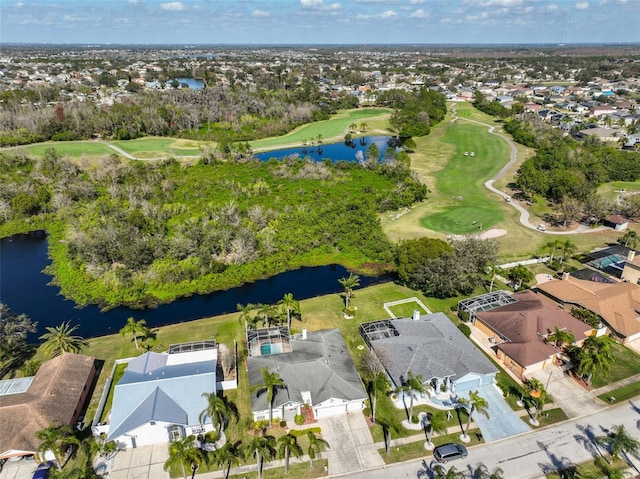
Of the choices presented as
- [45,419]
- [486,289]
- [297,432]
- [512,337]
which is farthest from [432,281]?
[45,419]

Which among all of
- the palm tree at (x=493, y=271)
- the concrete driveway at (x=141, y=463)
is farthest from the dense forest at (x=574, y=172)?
the concrete driveway at (x=141, y=463)

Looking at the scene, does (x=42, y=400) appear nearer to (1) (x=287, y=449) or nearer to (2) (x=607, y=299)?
(1) (x=287, y=449)

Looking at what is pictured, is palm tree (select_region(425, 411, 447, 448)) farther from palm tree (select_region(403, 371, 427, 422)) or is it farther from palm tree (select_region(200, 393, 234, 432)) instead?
palm tree (select_region(200, 393, 234, 432))

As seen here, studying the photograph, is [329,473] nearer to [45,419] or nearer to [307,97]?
[45,419]

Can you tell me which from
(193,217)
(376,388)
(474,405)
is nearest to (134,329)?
(376,388)

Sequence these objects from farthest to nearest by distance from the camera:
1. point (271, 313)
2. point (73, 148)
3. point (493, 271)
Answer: point (73, 148) → point (493, 271) → point (271, 313)

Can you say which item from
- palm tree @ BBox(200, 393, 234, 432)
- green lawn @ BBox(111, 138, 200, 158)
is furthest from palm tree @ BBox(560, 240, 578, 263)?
green lawn @ BBox(111, 138, 200, 158)
